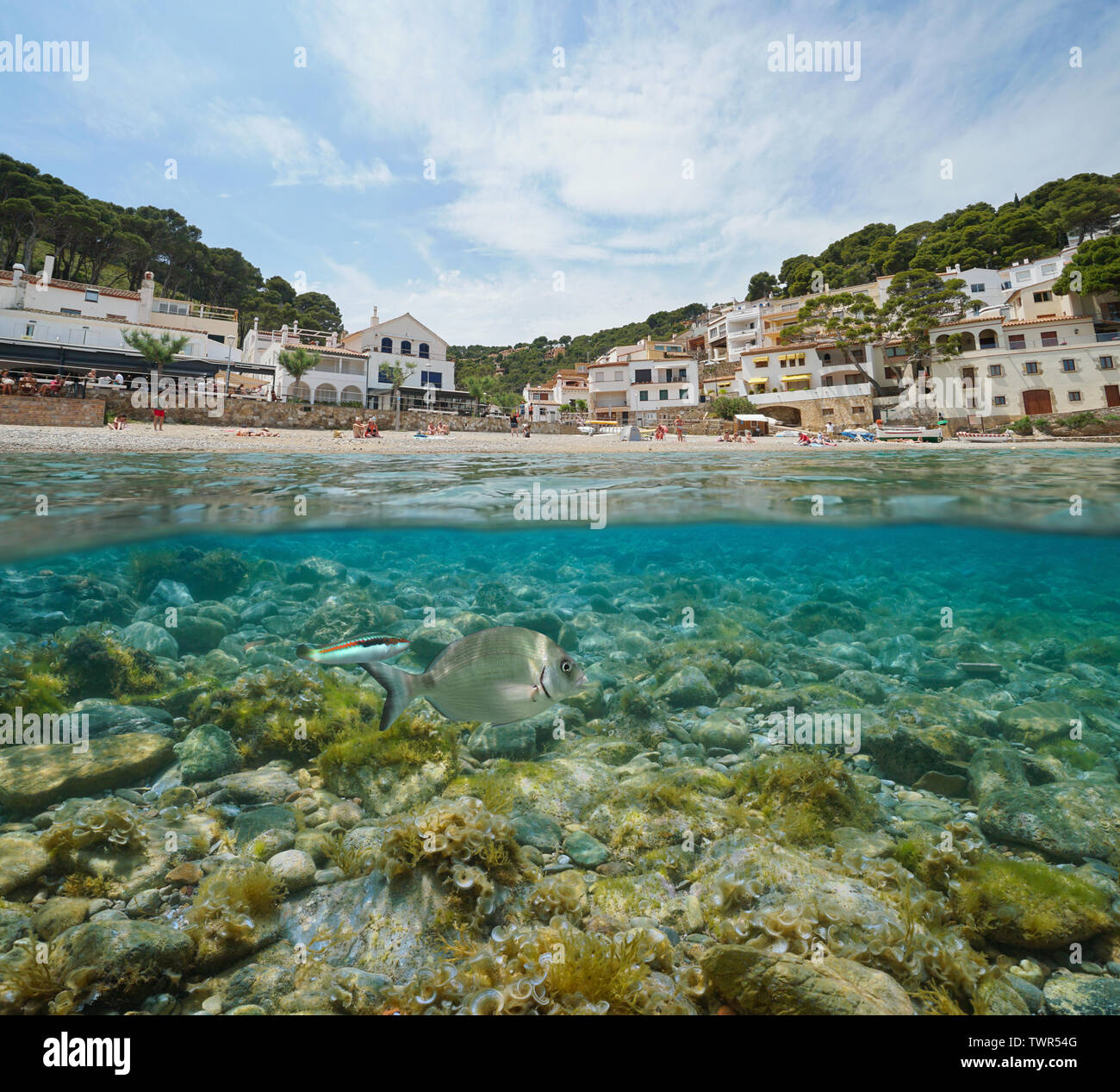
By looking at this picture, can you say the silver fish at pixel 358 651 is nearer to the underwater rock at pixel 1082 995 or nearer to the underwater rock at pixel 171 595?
the underwater rock at pixel 1082 995

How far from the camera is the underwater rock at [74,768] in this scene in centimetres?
434

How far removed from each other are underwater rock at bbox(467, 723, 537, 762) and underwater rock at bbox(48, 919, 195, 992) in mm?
2985

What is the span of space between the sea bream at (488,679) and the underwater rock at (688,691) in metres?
4.10

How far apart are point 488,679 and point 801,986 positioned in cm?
206

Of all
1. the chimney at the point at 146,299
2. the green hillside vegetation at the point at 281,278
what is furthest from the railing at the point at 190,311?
the green hillside vegetation at the point at 281,278

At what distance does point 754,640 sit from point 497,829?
6.69 meters

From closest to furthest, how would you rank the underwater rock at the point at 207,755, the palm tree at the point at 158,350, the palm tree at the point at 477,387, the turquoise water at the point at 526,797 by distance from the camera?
1. the turquoise water at the point at 526,797
2. the underwater rock at the point at 207,755
3. the palm tree at the point at 158,350
4. the palm tree at the point at 477,387

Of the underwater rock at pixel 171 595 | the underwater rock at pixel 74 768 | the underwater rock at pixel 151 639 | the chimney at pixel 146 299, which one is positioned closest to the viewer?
the underwater rock at pixel 74 768

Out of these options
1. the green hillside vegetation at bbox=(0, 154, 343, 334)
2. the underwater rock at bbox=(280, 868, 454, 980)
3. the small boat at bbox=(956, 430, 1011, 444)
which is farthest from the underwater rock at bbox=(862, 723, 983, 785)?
the green hillside vegetation at bbox=(0, 154, 343, 334)

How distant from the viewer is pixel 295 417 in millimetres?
36781

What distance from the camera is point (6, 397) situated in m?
21.8

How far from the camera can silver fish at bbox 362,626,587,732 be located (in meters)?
3.03
